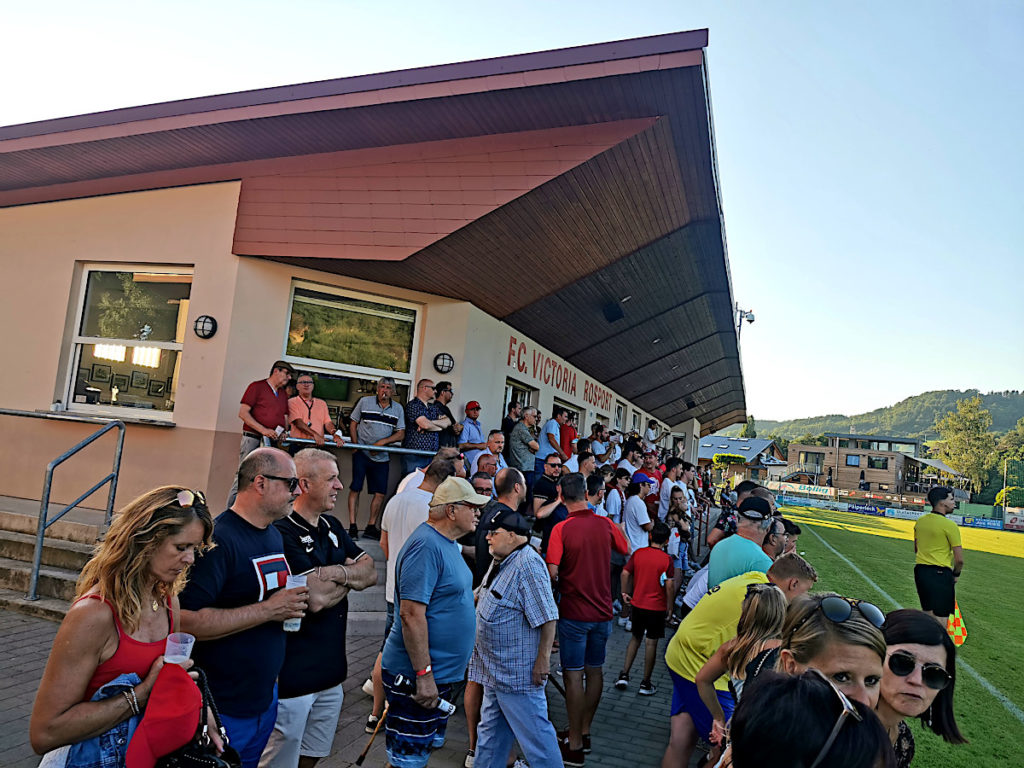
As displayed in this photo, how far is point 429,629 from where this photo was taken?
137 inches

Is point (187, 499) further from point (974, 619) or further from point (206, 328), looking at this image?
point (974, 619)

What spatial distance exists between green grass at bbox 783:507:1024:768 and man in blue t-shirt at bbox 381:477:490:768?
4.76 meters

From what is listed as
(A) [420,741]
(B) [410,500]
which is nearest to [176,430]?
(B) [410,500]

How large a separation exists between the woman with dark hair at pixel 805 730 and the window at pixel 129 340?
8932 mm

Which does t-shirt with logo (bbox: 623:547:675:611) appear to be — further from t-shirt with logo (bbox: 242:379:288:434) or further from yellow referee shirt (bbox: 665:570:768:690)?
t-shirt with logo (bbox: 242:379:288:434)

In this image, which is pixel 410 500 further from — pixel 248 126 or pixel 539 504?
pixel 248 126

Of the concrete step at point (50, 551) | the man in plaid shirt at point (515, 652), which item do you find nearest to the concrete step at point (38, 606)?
the concrete step at point (50, 551)

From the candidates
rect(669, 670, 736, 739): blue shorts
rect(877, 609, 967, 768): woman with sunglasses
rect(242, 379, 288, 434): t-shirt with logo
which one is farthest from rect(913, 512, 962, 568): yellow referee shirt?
rect(242, 379, 288, 434): t-shirt with logo

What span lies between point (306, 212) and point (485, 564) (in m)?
5.30

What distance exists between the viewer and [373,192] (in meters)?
8.23

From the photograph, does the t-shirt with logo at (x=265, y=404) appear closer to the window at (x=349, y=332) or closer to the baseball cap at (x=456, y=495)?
the window at (x=349, y=332)

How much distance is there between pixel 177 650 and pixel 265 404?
608cm

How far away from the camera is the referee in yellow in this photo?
8.93 metres

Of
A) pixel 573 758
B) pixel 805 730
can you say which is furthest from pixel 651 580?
pixel 805 730
